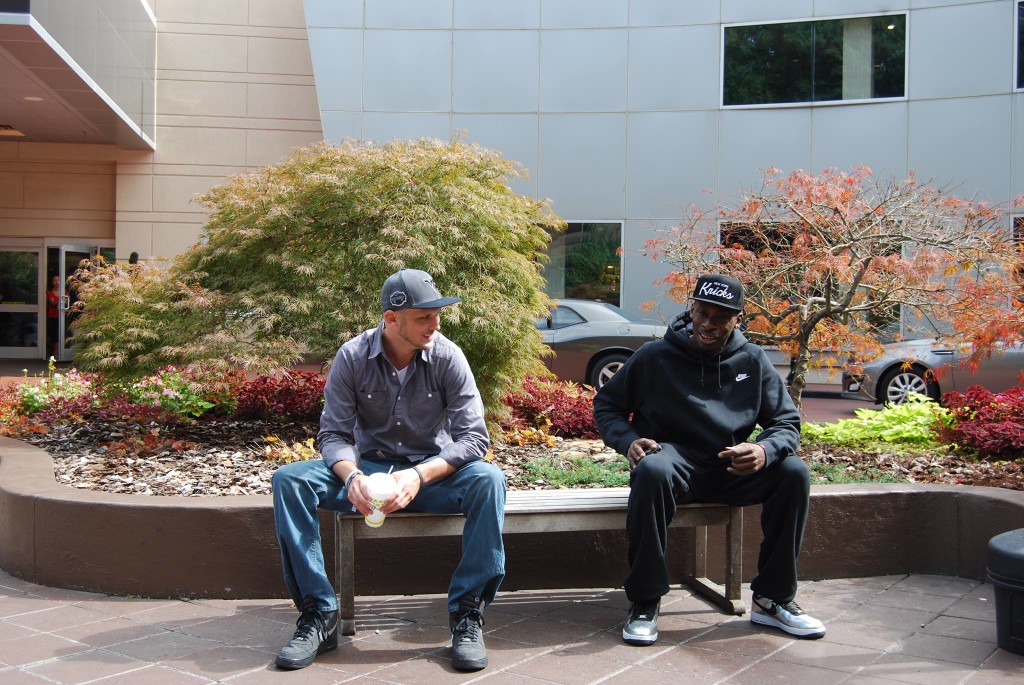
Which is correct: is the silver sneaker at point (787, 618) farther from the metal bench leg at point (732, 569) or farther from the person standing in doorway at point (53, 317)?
the person standing in doorway at point (53, 317)

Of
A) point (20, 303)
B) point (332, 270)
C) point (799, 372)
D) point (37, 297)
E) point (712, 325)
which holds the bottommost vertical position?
point (799, 372)

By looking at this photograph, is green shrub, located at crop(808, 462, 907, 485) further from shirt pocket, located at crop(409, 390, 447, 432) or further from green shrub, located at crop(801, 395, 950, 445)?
shirt pocket, located at crop(409, 390, 447, 432)

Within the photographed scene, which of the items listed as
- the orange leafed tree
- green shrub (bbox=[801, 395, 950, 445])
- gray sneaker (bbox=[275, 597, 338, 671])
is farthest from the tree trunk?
gray sneaker (bbox=[275, 597, 338, 671])

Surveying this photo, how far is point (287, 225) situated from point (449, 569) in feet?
11.0

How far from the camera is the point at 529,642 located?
3.93 meters

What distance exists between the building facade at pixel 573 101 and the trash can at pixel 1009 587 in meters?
13.4

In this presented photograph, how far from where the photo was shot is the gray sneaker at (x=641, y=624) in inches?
153

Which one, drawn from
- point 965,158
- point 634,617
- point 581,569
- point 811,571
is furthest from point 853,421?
point 965,158

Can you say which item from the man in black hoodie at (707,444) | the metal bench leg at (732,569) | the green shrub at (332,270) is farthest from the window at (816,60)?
the metal bench leg at (732,569)

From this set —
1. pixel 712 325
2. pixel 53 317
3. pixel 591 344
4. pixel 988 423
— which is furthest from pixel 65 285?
pixel 712 325

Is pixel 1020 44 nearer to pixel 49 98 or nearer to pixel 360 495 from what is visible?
pixel 49 98

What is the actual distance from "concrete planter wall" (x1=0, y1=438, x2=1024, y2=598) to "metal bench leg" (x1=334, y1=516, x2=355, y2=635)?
484mm

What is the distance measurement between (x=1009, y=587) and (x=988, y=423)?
275cm

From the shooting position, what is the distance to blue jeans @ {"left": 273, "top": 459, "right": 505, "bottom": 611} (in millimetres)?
3729
